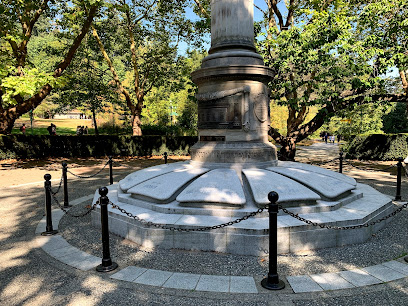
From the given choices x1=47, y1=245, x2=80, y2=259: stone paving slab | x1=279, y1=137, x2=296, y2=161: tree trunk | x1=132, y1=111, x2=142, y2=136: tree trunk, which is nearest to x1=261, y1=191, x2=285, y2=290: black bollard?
x1=47, y1=245, x2=80, y2=259: stone paving slab

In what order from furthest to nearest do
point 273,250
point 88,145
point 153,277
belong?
point 88,145, point 153,277, point 273,250

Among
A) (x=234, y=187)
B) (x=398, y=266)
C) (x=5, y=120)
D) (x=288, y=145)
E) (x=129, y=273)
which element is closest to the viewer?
(x=129, y=273)

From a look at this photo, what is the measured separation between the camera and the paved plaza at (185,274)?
3545mm

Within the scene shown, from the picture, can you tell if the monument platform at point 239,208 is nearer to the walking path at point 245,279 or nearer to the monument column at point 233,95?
the monument column at point 233,95

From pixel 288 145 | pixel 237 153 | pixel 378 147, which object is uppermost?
pixel 237 153

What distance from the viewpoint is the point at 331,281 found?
12.8ft

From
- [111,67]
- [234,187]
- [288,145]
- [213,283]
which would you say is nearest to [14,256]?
[213,283]

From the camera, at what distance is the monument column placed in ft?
24.5

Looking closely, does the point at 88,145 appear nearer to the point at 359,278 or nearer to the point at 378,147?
the point at 359,278

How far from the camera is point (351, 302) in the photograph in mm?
3434

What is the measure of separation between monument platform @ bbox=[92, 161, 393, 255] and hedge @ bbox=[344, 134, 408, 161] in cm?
1547

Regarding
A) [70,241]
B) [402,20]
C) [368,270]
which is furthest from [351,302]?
[402,20]

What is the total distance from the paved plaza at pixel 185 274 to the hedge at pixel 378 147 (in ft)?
54.9

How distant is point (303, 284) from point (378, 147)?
20.4 meters
